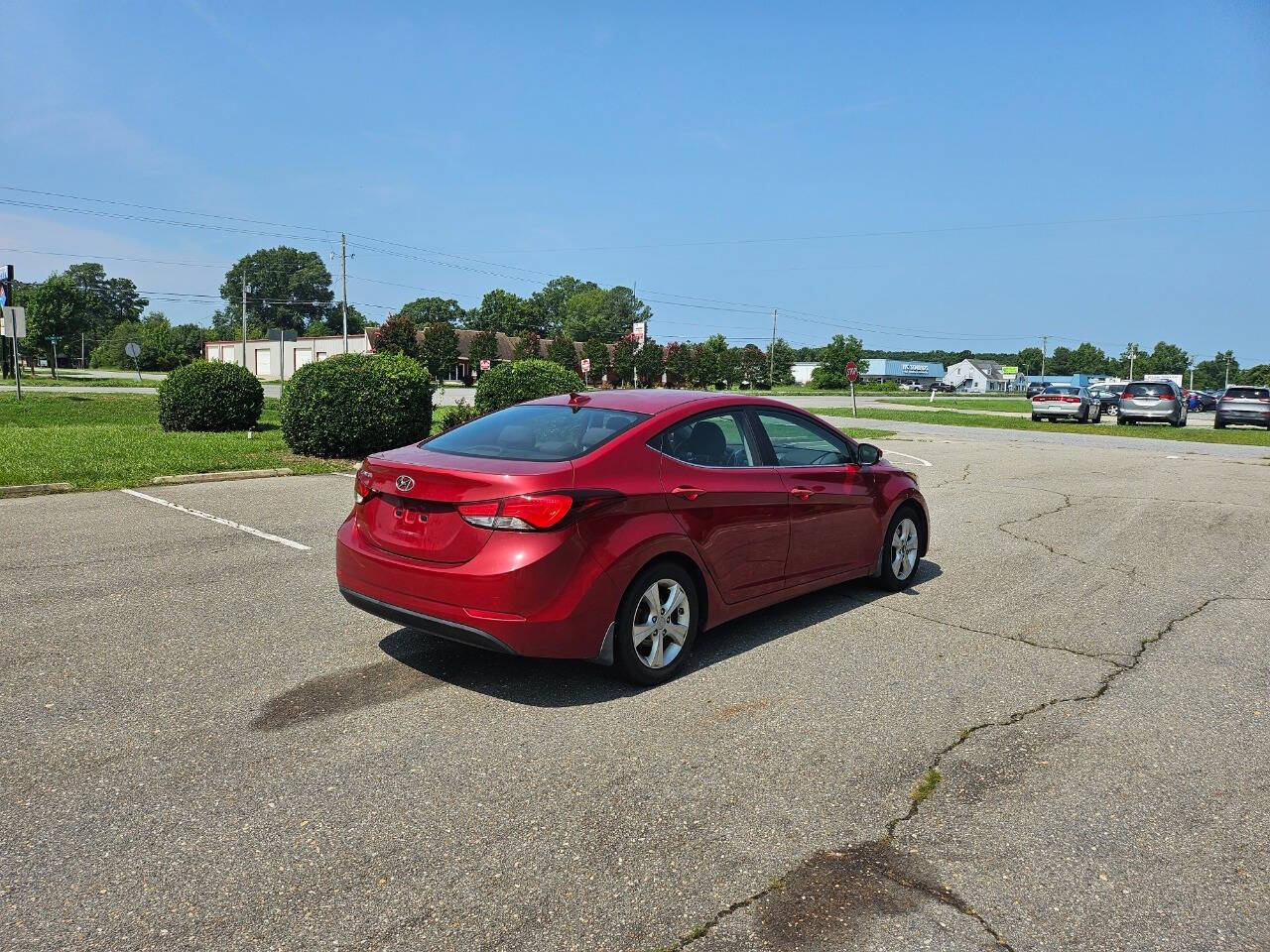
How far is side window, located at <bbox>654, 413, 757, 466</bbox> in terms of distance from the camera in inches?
197

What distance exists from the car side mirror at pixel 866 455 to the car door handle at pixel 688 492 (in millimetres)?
1927

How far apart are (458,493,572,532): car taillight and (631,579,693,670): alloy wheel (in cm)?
67

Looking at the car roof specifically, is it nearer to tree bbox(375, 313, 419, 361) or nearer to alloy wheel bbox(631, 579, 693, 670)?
alloy wheel bbox(631, 579, 693, 670)

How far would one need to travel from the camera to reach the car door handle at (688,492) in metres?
4.78

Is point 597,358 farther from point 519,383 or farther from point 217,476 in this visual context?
point 217,476

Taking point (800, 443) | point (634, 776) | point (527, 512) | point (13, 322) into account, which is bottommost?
point (634, 776)

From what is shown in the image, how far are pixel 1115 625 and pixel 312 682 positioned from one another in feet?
16.6

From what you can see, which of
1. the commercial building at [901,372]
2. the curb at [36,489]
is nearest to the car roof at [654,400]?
the curb at [36,489]

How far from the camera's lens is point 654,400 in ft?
17.6

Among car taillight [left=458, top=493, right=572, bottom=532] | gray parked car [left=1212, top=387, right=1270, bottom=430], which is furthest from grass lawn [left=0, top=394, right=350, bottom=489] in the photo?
gray parked car [left=1212, top=387, right=1270, bottom=430]

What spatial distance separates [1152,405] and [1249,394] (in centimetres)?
382

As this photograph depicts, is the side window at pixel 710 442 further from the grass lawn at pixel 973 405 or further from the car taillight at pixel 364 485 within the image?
the grass lawn at pixel 973 405

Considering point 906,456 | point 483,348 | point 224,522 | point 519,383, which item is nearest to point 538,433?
point 224,522

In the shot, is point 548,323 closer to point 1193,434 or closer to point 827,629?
point 1193,434
